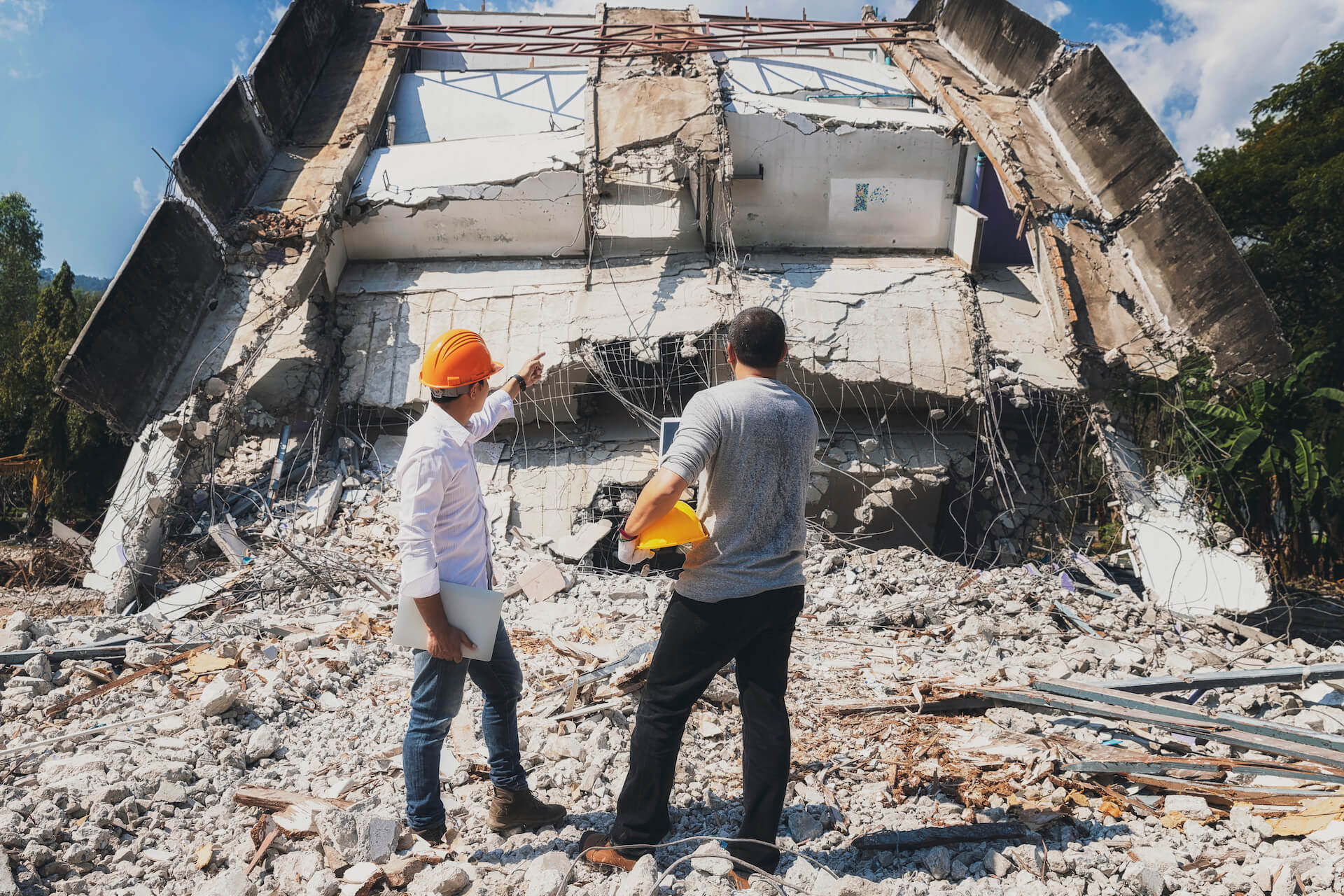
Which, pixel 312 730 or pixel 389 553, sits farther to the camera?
pixel 389 553

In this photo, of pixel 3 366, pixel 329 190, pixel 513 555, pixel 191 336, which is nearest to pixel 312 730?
pixel 513 555

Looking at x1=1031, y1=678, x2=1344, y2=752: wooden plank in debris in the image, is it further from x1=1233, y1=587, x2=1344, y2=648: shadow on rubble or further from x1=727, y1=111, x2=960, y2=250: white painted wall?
x1=727, y1=111, x2=960, y2=250: white painted wall

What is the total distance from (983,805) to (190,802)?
2.78m

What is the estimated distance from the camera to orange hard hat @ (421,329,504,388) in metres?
2.30

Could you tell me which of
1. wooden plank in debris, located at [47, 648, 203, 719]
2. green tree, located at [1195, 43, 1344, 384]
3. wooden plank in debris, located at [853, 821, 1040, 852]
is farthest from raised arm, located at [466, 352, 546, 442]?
green tree, located at [1195, 43, 1344, 384]

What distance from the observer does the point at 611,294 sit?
7020mm

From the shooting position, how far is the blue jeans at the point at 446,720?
92.0 inches

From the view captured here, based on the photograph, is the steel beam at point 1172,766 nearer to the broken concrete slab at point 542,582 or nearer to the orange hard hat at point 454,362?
the orange hard hat at point 454,362

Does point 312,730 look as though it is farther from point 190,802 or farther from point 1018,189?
point 1018,189

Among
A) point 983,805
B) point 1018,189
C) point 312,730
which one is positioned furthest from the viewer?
point 1018,189

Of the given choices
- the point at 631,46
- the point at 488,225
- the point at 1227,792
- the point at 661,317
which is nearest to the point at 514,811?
the point at 1227,792

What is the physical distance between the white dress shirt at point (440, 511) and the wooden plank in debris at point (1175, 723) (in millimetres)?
2285

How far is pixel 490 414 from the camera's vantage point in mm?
2713

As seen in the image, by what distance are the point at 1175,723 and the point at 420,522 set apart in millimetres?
2873
